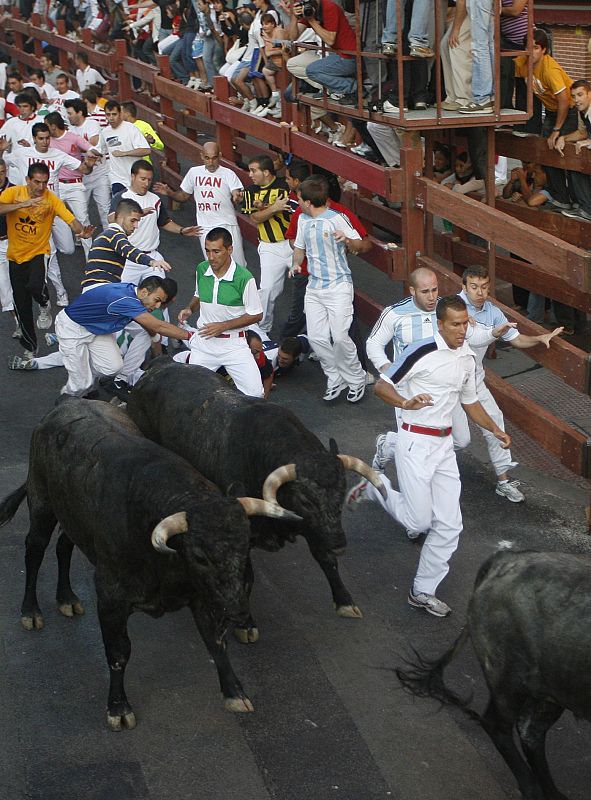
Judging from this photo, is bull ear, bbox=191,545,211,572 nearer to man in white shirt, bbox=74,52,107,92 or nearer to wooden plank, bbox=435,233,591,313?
wooden plank, bbox=435,233,591,313

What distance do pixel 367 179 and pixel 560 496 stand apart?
431 centimetres

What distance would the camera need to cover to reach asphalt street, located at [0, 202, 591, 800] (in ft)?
18.6

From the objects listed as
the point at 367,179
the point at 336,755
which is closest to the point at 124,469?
the point at 336,755

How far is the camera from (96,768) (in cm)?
581

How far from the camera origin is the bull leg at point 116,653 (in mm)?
6145

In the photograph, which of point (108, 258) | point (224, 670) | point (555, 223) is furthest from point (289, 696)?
point (555, 223)

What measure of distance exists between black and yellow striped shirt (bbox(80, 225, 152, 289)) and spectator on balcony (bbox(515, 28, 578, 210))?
446cm

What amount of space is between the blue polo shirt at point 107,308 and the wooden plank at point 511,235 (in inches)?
117

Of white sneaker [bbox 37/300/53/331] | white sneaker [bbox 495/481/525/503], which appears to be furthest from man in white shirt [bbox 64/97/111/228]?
white sneaker [bbox 495/481/525/503]

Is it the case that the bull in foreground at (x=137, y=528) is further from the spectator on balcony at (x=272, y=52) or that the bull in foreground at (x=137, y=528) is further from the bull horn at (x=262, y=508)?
the spectator on balcony at (x=272, y=52)

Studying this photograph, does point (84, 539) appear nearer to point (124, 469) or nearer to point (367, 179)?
point (124, 469)

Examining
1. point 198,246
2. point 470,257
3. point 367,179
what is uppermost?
point 367,179

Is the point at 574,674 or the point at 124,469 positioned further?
the point at 124,469

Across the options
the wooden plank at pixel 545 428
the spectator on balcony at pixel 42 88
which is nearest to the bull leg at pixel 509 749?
the wooden plank at pixel 545 428
